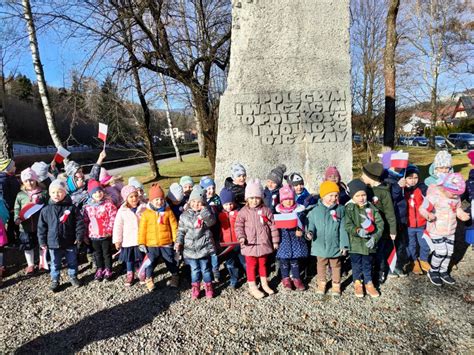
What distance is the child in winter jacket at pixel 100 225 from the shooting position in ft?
13.4

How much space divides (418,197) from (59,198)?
13.8ft

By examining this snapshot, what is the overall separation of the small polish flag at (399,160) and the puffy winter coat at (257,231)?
165cm

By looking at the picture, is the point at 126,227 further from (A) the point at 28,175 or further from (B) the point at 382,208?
(B) the point at 382,208

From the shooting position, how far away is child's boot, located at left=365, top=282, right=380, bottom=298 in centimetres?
349

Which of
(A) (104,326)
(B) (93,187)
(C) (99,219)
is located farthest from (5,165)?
(A) (104,326)

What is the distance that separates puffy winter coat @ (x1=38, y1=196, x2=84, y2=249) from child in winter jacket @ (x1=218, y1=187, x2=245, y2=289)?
170 centimetres

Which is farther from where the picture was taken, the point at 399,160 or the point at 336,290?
the point at 399,160

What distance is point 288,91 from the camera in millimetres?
5348

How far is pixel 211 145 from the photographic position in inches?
363

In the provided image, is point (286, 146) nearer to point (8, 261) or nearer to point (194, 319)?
point (194, 319)

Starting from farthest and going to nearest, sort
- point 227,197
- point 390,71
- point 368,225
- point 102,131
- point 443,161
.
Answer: point 390,71 < point 102,131 < point 443,161 < point 227,197 < point 368,225

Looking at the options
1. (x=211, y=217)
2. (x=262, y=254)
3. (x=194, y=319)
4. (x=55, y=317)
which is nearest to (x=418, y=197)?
(x=262, y=254)

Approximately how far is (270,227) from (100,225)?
207 cm

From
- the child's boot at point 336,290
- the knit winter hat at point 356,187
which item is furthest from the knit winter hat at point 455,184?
the child's boot at point 336,290
